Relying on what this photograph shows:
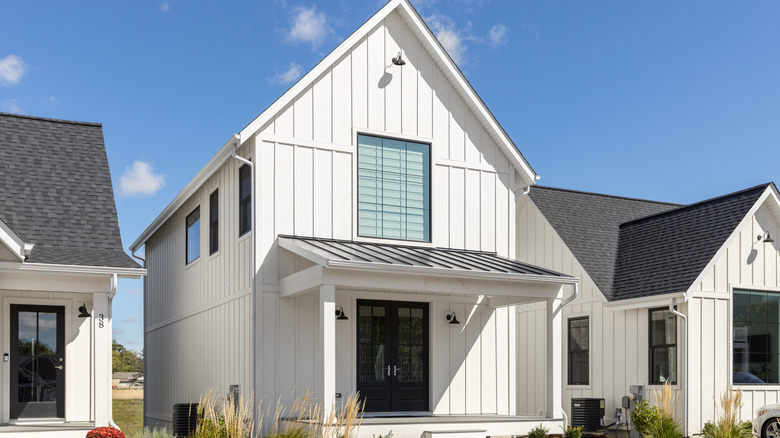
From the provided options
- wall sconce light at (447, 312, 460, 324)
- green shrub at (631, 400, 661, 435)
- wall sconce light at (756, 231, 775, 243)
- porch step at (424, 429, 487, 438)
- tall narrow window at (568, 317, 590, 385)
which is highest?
wall sconce light at (756, 231, 775, 243)

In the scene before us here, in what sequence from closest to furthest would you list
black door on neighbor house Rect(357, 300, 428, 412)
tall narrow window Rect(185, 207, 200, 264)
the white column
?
the white column
black door on neighbor house Rect(357, 300, 428, 412)
tall narrow window Rect(185, 207, 200, 264)

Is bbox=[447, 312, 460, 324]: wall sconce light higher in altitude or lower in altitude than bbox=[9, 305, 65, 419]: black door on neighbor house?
higher

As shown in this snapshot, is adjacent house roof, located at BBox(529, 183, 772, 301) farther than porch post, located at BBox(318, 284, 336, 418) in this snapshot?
Yes

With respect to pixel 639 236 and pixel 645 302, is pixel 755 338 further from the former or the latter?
pixel 639 236

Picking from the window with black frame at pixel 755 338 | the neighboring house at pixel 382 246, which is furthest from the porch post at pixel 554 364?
the window with black frame at pixel 755 338

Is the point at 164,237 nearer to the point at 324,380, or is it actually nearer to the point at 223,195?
the point at 223,195

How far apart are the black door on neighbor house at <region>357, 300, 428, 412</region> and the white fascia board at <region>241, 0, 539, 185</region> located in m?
3.61

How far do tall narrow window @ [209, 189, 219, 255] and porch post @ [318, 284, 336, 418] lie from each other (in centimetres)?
504

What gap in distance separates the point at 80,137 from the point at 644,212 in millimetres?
15219

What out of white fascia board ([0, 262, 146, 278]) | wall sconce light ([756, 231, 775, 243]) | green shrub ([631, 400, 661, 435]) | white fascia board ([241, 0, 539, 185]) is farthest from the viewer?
wall sconce light ([756, 231, 775, 243])

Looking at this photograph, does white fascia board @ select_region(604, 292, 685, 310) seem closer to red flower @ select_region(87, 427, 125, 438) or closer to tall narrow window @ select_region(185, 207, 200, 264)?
tall narrow window @ select_region(185, 207, 200, 264)

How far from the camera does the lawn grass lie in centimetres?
2808

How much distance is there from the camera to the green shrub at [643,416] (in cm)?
1619

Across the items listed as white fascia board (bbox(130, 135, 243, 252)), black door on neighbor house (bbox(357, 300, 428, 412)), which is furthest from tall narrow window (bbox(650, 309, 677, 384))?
white fascia board (bbox(130, 135, 243, 252))
